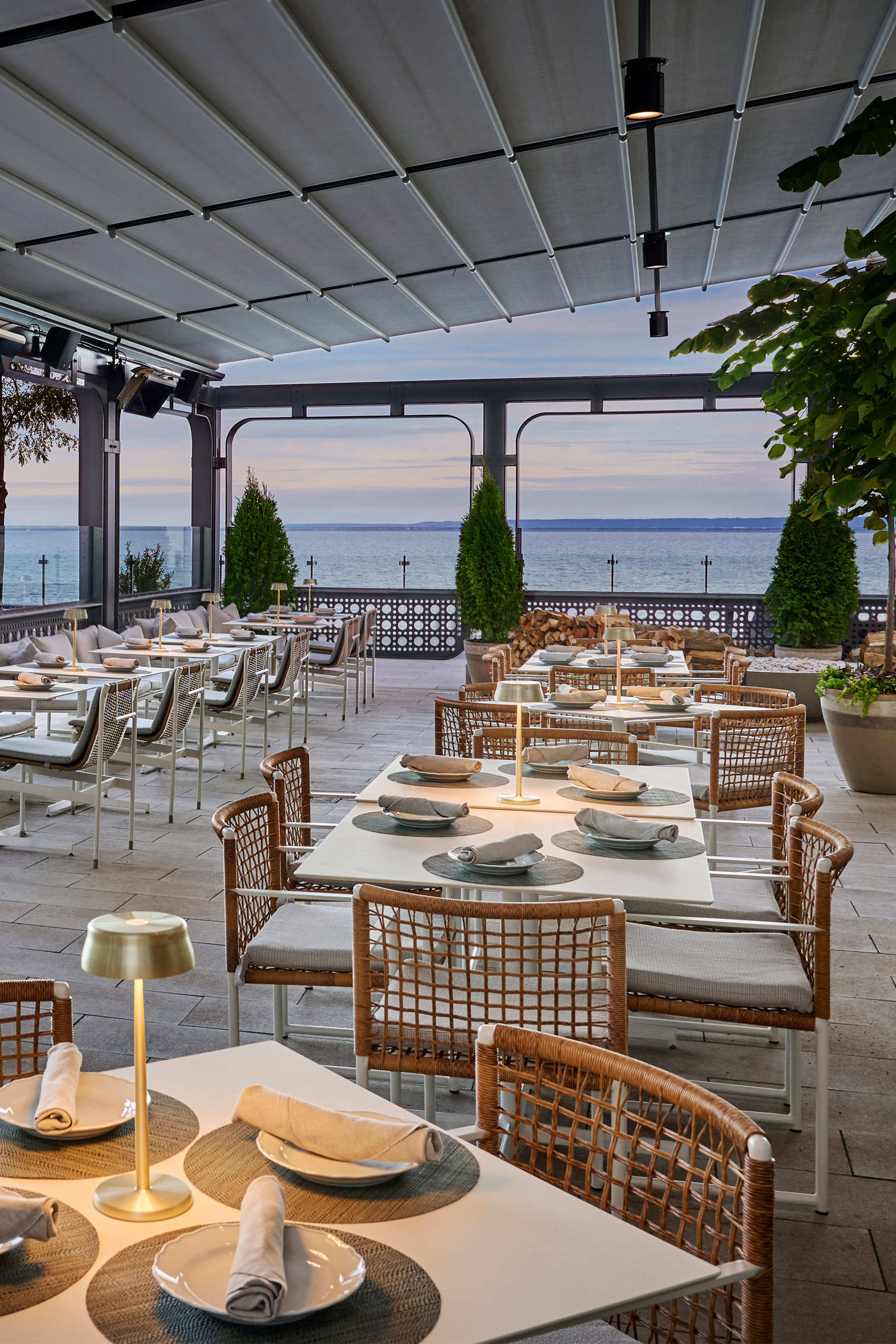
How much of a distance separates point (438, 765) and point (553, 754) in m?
0.43

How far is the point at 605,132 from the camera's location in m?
7.95

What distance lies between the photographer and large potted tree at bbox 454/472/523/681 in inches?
481

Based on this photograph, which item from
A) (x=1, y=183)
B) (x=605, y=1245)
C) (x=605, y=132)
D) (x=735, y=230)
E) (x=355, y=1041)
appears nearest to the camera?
(x=605, y=1245)

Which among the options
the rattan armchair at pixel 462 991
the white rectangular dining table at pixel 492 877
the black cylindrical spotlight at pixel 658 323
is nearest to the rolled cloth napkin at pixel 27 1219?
the rattan armchair at pixel 462 991

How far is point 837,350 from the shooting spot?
2.72 metres

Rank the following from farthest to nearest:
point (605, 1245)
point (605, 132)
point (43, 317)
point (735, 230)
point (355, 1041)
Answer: point (735, 230)
point (43, 317)
point (605, 132)
point (355, 1041)
point (605, 1245)

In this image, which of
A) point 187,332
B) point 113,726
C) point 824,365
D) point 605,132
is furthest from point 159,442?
point 824,365

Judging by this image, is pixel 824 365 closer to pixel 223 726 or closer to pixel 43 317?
pixel 223 726

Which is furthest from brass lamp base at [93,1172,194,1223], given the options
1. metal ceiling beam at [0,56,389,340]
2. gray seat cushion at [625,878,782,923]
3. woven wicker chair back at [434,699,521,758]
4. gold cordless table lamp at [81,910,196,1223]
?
metal ceiling beam at [0,56,389,340]

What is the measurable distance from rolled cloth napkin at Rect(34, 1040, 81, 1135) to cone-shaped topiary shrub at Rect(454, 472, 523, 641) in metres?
10.7

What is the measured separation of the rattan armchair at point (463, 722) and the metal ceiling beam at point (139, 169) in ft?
13.2

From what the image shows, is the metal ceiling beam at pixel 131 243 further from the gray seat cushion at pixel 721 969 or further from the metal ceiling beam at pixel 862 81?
the gray seat cushion at pixel 721 969

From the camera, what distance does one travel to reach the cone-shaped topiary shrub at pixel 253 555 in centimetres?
1335

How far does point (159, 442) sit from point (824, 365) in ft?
75.9
